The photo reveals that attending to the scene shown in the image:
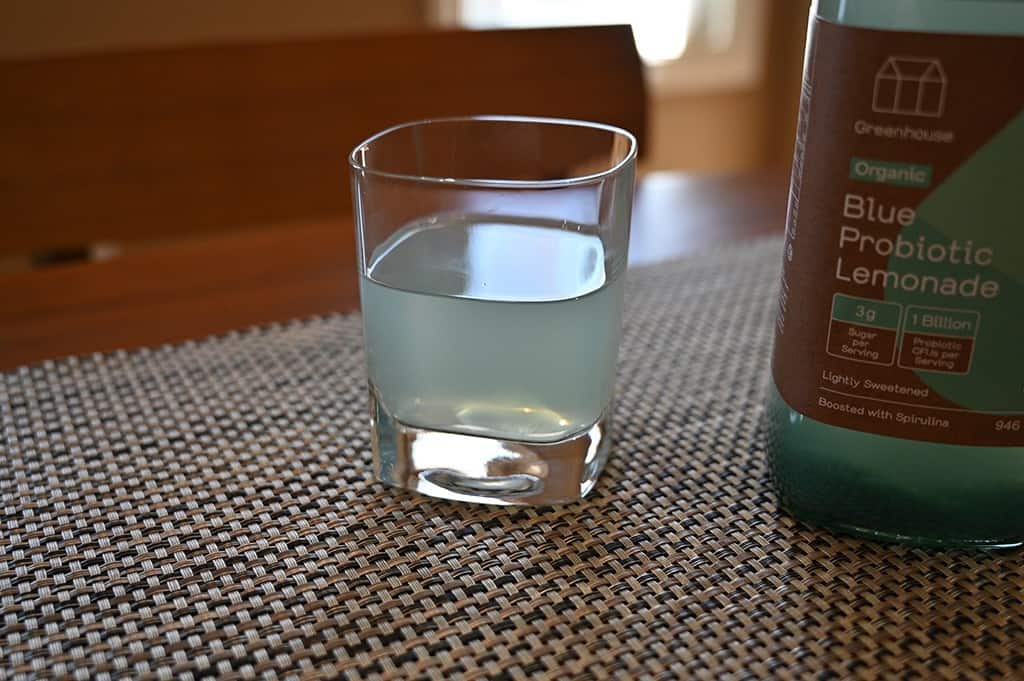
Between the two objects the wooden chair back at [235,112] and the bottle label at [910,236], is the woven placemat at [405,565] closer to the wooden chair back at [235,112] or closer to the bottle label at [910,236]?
the bottle label at [910,236]

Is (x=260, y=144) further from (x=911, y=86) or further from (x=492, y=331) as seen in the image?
(x=911, y=86)

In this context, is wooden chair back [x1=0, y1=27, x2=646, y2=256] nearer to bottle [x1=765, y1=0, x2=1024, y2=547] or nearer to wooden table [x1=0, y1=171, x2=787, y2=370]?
wooden table [x1=0, y1=171, x2=787, y2=370]

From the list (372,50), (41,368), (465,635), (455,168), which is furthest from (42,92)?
(465,635)

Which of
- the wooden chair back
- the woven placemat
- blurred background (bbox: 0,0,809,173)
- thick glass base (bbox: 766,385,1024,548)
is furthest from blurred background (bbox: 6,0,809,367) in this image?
blurred background (bbox: 0,0,809,173)

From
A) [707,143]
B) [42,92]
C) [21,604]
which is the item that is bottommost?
[707,143]

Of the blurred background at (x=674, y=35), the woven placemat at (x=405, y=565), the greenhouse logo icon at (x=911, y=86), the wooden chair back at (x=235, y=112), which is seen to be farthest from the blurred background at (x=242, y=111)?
the blurred background at (x=674, y=35)

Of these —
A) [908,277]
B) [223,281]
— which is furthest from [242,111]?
[908,277]

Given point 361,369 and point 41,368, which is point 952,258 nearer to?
point 361,369
